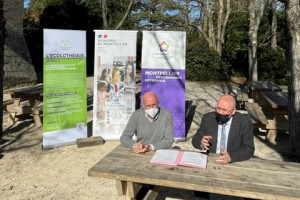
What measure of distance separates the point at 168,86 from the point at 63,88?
6.88ft

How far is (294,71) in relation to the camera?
17.0ft

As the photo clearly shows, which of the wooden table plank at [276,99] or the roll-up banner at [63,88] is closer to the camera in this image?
the roll-up banner at [63,88]

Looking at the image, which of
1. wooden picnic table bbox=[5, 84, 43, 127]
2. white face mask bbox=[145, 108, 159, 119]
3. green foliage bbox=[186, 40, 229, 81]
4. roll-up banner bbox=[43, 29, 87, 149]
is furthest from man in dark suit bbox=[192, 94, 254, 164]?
green foliage bbox=[186, 40, 229, 81]

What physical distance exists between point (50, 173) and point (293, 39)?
4.51 m

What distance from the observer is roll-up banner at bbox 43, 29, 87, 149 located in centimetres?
569

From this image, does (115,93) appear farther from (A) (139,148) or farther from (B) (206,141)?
(B) (206,141)

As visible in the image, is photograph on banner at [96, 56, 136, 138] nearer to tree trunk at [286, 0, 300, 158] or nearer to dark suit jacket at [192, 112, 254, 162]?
tree trunk at [286, 0, 300, 158]

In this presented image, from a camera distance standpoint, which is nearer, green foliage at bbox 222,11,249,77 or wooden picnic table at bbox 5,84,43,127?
wooden picnic table at bbox 5,84,43,127

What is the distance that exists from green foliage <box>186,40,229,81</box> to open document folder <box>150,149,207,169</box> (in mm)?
14856

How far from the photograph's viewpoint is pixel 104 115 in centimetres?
642

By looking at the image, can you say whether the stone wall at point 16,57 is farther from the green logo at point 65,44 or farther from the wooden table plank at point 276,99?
the wooden table plank at point 276,99

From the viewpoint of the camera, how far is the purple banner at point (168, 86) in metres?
6.32

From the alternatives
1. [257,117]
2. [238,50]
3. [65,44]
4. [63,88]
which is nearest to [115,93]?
[63,88]

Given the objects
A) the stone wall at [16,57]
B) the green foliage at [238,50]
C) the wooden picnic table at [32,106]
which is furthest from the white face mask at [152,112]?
the green foliage at [238,50]
